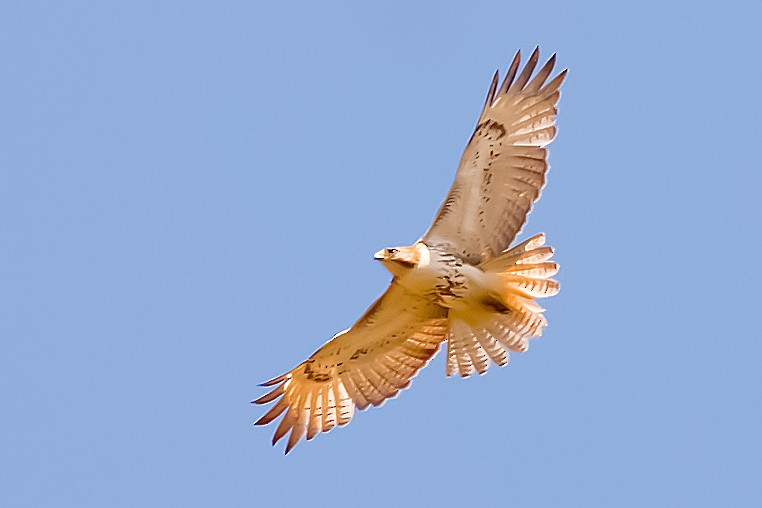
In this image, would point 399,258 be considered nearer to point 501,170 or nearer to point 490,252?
point 490,252

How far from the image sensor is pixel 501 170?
1242 cm

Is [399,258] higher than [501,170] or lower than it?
lower

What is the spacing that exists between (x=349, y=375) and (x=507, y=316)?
1828 millimetres

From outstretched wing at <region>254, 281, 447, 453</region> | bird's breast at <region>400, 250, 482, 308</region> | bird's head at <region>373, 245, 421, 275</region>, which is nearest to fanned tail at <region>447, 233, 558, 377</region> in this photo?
bird's breast at <region>400, 250, 482, 308</region>

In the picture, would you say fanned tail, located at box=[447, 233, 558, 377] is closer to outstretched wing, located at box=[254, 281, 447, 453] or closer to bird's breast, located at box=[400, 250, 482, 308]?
bird's breast, located at box=[400, 250, 482, 308]

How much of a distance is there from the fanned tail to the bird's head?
Answer: 0.72 m

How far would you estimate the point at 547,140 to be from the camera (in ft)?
40.7

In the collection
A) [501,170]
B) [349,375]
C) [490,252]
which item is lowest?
[349,375]

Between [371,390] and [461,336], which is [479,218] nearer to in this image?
[461,336]

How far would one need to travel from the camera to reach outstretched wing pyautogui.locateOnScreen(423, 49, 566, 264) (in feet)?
40.7

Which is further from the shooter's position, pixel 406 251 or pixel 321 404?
pixel 321 404

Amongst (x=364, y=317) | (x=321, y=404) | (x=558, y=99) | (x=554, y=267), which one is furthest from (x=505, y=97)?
(x=321, y=404)

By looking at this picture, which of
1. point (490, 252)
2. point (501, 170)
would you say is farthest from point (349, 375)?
point (501, 170)

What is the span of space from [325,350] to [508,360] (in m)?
1.82
